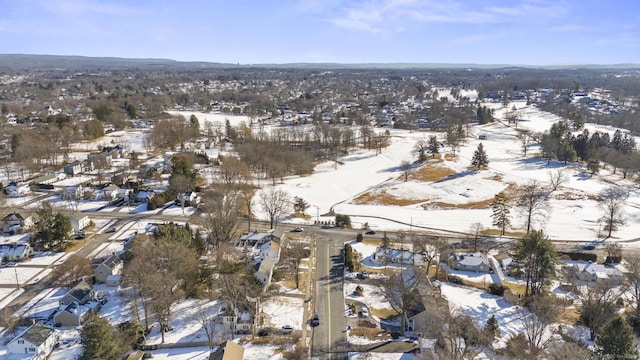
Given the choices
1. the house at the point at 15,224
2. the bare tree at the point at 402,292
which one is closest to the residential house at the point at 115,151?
the house at the point at 15,224

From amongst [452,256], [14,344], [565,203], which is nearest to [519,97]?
[565,203]

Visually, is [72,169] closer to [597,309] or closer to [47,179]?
[47,179]

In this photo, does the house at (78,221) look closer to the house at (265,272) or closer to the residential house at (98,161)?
the house at (265,272)

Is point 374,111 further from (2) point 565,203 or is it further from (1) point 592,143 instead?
(2) point 565,203

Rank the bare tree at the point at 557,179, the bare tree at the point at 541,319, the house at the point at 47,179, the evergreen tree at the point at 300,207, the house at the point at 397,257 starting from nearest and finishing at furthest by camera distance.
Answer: the bare tree at the point at 541,319 → the house at the point at 397,257 → the evergreen tree at the point at 300,207 → the house at the point at 47,179 → the bare tree at the point at 557,179

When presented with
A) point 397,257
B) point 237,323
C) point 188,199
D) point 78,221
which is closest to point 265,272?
point 237,323

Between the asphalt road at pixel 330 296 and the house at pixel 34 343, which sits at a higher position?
the house at pixel 34 343

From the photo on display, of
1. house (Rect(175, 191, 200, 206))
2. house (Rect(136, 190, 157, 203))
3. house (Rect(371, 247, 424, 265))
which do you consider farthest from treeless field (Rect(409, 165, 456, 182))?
house (Rect(136, 190, 157, 203))
